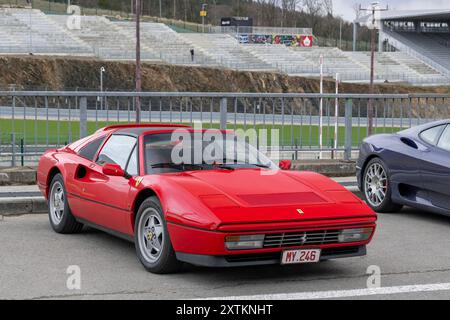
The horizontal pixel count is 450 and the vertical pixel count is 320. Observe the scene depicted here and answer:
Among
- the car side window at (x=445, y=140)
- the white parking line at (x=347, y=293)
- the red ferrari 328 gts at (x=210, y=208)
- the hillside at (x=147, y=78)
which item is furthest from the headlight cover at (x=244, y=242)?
the hillside at (x=147, y=78)

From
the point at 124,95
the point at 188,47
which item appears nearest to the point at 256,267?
the point at 124,95

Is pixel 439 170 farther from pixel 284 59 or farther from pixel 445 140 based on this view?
pixel 284 59

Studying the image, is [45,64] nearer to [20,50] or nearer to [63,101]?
[20,50]

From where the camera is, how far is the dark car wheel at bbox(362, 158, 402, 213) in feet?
33.6

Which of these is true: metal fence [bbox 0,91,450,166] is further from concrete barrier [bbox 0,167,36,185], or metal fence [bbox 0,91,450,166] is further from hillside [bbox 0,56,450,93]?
hillside [bbox 0,56,450,93]

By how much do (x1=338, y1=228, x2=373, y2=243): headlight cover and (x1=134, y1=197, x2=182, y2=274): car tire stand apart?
4.34ft

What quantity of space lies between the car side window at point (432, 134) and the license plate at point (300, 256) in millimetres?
3896

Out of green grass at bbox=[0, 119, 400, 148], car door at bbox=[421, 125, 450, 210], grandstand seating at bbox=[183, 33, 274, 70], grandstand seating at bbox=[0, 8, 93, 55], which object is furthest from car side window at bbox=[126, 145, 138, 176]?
grandstand seating at bbox=[183, 33, 274, 70]

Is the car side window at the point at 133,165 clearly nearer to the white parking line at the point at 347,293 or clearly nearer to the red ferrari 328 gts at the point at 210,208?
the red ferrari 328 gts at the point at 210,208

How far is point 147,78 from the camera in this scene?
231 ft

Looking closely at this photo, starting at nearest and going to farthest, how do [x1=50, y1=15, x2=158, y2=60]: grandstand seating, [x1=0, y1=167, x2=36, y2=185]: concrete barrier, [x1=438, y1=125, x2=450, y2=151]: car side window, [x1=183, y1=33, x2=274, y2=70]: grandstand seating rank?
[x1=438, y1=125, x2=450, y2=151]: car side window < [x1=0, y1=167, x2=36, y2=185]: concrete barrier < [x1=50, y1=15, x2=158, y2=60]: grandstand seating < [x1=183, y1=33, x2=274, y2=70]: grandstand seating

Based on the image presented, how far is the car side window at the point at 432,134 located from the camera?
9.79 metres

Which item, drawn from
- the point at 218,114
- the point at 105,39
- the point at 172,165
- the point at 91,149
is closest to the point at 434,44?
the point at 105,39

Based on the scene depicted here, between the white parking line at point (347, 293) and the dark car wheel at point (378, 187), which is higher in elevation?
the dark car wheel at point (378, 187)
